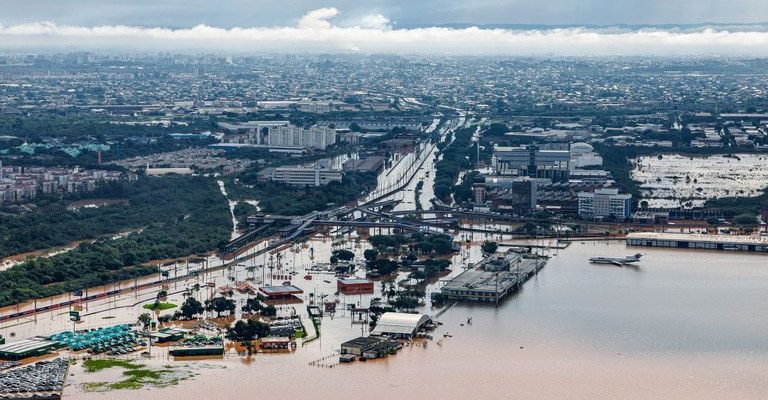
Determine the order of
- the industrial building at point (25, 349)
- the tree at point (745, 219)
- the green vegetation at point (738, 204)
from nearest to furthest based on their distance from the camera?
the industrial building at point (25, 349) → the tree at point (745, 219) → the green vegetation at point (738, 204)

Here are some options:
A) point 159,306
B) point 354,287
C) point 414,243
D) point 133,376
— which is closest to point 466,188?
point 414,243

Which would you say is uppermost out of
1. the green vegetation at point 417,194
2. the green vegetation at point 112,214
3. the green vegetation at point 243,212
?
the green vegetation at point 112,214

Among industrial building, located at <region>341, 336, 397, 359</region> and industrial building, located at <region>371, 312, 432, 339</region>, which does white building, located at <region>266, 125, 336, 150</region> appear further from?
industrial building, located at <region>341, 336, 397, 359</region>

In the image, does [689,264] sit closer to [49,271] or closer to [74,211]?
[49,271]

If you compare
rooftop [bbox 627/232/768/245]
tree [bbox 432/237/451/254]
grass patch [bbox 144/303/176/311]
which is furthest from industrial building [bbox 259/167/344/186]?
grass patch [bbox 144/303/176/311]

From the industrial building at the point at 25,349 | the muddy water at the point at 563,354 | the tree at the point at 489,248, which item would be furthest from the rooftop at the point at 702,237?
the industrial building at the point at 25,349

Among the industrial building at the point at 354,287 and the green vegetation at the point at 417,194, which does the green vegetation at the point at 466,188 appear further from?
the industrial building at the point at 354,287

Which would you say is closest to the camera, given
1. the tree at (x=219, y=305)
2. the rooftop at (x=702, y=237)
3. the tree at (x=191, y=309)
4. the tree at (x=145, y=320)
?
the tree at (x=145, y=320)

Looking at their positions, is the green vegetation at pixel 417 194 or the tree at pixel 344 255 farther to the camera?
the green vegetation at pixel 417 194

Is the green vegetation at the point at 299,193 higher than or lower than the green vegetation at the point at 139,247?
lower
